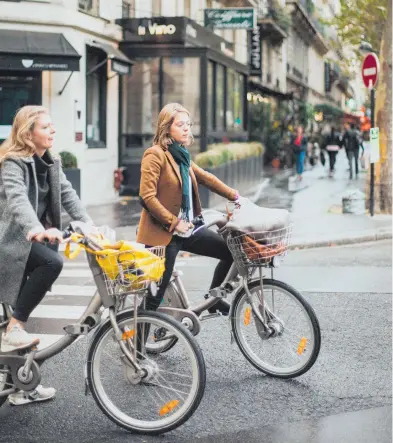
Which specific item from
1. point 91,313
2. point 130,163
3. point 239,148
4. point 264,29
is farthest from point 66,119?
point 264,29

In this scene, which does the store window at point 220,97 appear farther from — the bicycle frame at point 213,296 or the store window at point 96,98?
the bicycle frame at point 213,296

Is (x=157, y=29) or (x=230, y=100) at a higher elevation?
(x=157, y=29)

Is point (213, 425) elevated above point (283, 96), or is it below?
below

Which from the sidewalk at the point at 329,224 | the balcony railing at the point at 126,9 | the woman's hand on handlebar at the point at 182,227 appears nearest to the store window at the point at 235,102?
the balcony railing at the point at 126,9

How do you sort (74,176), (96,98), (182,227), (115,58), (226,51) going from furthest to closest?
(226,51) < (96,98) < (115,58) < (74,176) < (182,227)

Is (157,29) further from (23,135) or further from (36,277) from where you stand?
(36,277)

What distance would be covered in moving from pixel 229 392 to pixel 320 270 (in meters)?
5.53

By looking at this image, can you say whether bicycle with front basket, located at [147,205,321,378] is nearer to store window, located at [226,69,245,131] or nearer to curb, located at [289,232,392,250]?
curb, located at [289,232,392,250]

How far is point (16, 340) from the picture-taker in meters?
4.96

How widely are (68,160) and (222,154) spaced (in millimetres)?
3963

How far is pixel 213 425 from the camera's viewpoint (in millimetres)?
4957

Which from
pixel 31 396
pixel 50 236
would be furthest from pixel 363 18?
pixel 50 236

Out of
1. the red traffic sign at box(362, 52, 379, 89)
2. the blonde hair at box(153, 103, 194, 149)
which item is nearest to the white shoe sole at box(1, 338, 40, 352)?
the blonde hair at box(153, 103, 194, 149)

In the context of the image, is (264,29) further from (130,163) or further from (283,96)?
(130,163)
